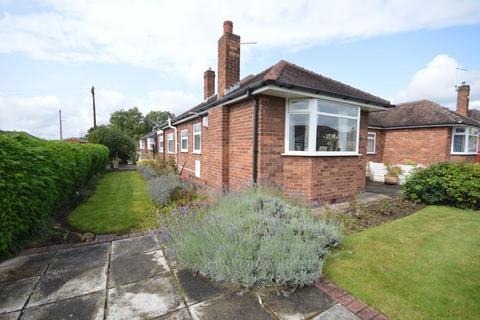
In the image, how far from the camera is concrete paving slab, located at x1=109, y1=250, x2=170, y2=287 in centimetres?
291

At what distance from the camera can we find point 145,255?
360cm

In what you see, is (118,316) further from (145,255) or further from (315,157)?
(315,157)

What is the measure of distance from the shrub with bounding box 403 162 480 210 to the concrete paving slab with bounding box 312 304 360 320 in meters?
6.89

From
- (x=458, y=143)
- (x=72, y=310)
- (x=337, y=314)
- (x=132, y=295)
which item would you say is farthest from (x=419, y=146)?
(x=72, y=310)

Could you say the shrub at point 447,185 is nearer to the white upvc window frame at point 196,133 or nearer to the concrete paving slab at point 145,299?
the concrete paving slab at point 145,299

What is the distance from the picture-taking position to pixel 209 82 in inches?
559

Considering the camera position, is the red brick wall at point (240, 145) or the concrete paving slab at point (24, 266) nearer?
the concrete paving slab at point (24, 266)

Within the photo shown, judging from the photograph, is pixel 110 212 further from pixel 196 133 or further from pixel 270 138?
pixel 196 133

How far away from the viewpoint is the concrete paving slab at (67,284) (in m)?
2.50

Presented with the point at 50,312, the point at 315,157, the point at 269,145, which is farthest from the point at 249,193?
the point at 50,312

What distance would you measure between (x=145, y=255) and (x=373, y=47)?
1075cm

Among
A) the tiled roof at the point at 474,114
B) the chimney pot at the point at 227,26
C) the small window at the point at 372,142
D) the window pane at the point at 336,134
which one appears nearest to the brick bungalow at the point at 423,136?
the small window at the point at 372,142

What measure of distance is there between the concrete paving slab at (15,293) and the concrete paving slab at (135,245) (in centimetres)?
104

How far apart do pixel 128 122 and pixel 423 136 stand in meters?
57.8
